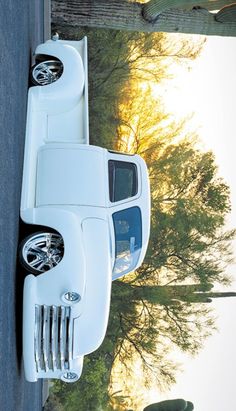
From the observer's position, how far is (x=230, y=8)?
44.0ft

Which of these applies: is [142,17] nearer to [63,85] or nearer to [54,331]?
→ [63,85]

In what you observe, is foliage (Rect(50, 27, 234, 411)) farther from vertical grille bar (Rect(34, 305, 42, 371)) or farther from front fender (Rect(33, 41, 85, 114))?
vertical grille bar (Rect(34, 305, 42, 371))

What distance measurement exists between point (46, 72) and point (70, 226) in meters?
3.23

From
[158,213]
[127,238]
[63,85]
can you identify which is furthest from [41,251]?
[158,213]

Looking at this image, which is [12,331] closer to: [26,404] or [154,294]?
[26,404]

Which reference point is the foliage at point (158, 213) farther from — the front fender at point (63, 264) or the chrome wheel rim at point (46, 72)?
the front fender at point (63, 264)

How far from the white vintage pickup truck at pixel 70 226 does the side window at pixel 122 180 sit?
15mm

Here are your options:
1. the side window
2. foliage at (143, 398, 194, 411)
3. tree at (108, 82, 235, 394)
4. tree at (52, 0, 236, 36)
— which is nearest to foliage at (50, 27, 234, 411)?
tree at (108, 82, 235, 394)

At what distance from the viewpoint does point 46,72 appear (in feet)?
32.6

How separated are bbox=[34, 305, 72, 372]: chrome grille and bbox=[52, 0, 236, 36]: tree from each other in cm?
791

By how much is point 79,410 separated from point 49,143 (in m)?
12.0

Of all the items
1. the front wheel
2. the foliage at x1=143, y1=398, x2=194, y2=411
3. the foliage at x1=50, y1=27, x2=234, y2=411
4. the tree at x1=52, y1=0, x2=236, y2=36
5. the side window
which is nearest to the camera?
the front wheel

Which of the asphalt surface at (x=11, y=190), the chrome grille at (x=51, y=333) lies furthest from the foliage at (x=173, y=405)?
the chrome grille at (x=51, y=333)

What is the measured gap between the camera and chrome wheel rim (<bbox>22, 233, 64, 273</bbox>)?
7.58 m
